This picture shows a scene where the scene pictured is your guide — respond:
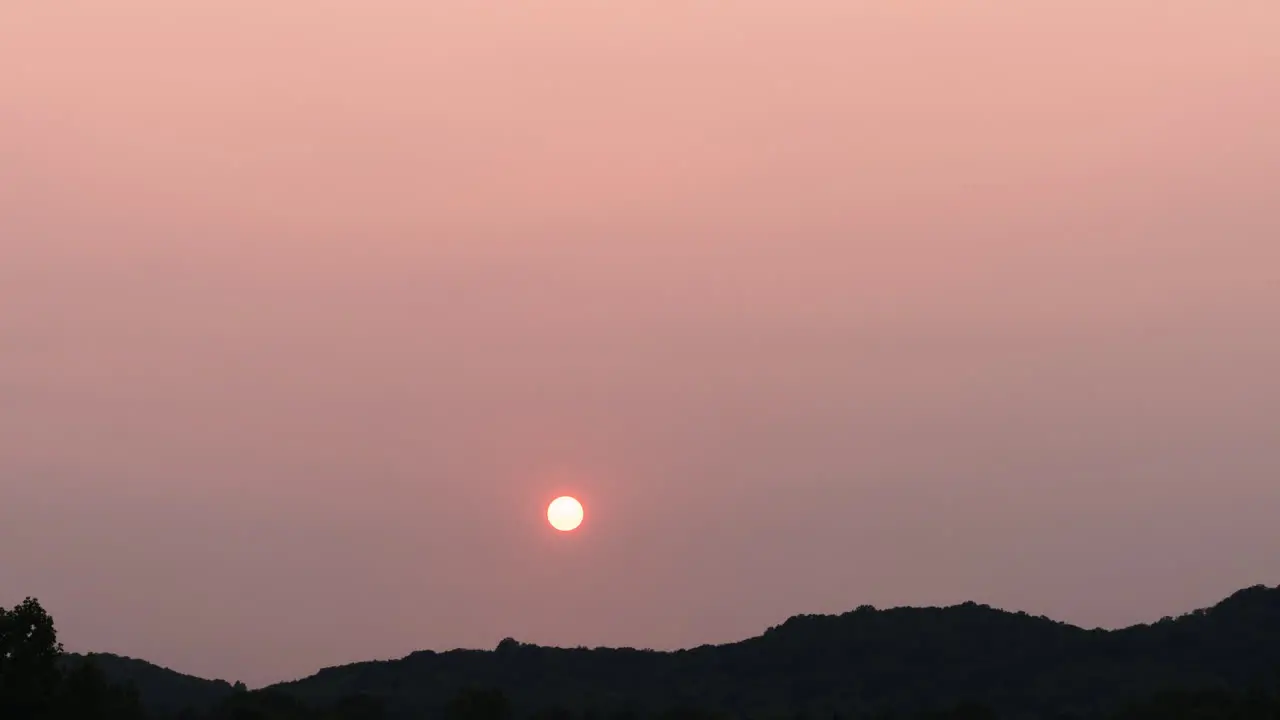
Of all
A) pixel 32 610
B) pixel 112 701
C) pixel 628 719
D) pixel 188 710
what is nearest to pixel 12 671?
pixel 32 610

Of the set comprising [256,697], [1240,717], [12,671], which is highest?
[256,697]

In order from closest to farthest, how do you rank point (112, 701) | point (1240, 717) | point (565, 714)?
point (112, 701) < point (1240, 717) < point (565, 714)

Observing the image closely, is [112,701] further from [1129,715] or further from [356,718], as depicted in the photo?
[1129,715]

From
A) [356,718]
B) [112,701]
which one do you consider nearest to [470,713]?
[356,718]

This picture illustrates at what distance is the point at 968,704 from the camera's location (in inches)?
7456

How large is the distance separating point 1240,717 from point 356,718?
96.6 m

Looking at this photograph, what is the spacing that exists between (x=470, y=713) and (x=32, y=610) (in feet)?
282

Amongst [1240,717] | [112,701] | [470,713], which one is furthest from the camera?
[470,713]

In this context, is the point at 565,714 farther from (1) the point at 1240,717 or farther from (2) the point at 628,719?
(1) the point at 1240,717

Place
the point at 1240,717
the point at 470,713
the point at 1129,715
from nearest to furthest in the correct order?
the point at 1240,717 → the point at 470,713 → the point at 1129,715

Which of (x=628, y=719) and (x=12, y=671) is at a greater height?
(x=628, y=719)

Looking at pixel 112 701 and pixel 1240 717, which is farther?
pixel 1240 717

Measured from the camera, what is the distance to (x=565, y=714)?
19400 centimetres

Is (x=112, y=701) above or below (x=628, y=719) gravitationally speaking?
below
